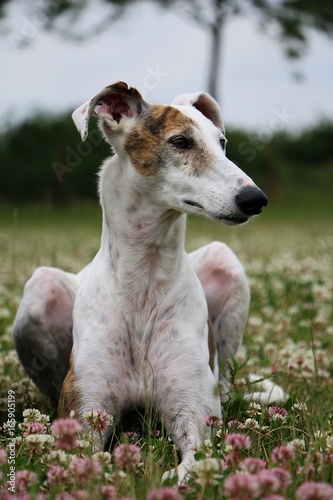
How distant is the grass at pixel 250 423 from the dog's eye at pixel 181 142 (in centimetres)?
109

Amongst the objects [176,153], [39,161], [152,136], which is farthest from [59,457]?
[39,161]

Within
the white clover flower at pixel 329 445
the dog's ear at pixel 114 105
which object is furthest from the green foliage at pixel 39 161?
the white clover flower at pixel 329 445

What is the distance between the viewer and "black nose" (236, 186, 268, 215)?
370cm

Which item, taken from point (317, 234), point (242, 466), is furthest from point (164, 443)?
point (317, 234)

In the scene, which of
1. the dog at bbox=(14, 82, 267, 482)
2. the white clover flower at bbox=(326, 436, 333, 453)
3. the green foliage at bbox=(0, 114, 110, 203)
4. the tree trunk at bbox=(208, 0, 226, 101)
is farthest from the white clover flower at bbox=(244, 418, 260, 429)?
the tree trunk at bbox=(208, 0, 226, 101)

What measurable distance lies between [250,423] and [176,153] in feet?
4.69

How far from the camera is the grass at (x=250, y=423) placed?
2.69 m

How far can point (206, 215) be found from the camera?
3883 millimetres

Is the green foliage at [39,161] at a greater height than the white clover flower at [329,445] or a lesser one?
lesser

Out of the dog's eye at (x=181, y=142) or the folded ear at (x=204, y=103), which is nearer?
the dog's eye at (x=181, y=142)

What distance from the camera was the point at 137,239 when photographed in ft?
13.9

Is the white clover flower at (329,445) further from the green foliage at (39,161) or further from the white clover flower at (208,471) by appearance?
the green foliage at (39,161)

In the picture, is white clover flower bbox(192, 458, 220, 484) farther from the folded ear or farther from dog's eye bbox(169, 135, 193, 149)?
the folded ear

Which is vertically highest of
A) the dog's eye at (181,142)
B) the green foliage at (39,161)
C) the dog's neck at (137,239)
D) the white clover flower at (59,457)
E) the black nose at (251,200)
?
the dog's eye at (181,142)
